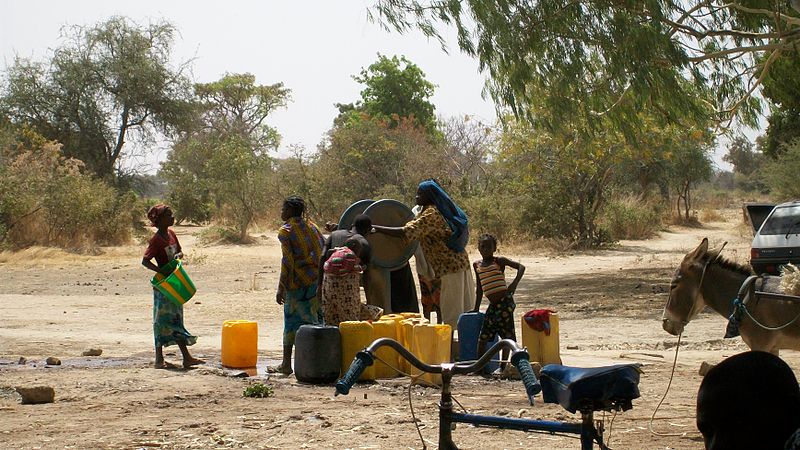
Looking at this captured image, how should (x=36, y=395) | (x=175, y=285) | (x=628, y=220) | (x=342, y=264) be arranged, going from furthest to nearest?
(x=628, y=220) < (x=175, y=285) < (x=342, y=264) < (x=36, y=395)

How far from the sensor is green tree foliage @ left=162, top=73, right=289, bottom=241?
3344cm

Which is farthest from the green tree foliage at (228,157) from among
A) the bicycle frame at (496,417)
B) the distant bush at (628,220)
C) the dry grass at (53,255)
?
the bicycle frame at (496,417)

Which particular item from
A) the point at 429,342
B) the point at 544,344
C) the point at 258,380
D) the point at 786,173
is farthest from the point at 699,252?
the point at 786,173

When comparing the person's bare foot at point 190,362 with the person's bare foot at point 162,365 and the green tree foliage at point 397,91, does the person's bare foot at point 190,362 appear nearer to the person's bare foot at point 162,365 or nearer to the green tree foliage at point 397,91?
the person's bare foot at point 162,365

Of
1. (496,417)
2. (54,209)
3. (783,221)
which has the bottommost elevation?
(496,417)

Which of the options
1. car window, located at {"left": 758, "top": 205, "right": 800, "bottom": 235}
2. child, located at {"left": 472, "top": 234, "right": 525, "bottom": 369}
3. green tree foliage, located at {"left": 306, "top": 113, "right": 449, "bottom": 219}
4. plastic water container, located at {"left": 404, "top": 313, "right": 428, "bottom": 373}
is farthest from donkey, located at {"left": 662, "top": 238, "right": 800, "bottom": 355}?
green tree foliage, located at {"left": 306, "top": 113, "right": 449, "bottom": 219}

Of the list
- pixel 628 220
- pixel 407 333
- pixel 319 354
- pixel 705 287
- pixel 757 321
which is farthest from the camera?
pixel 628 220

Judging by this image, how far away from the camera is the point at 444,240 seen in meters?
9.97

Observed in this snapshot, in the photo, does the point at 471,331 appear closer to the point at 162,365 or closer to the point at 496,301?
the point at 496,301

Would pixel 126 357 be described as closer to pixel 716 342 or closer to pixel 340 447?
pixel 340 447

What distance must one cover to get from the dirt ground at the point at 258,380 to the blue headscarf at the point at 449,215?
1.62 metres

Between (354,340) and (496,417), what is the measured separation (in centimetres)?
501

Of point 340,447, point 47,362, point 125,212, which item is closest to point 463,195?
point 125,212

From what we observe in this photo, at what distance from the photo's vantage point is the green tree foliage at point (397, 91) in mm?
53969
